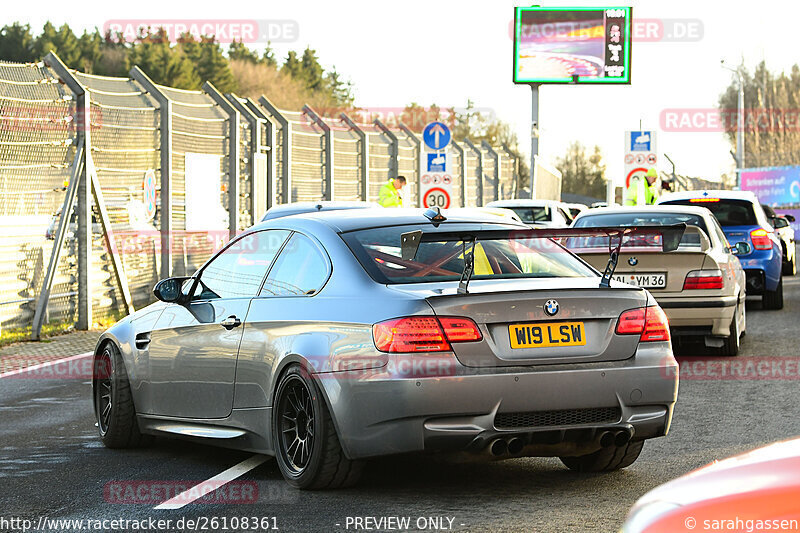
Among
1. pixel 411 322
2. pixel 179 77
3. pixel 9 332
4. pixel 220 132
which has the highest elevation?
pixel 179 77

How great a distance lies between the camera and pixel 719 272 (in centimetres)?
1293

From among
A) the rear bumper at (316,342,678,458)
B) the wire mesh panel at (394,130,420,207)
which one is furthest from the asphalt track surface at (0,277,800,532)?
the wire mesh panel at (394,130,420,207)

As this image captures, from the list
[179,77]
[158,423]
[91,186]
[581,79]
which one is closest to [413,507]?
[158,423]

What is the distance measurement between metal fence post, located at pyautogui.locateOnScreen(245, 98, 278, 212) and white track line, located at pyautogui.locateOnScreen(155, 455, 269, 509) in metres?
18.0

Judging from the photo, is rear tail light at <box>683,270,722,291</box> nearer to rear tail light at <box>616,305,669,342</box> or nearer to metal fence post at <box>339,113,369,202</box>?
rear tail light at <box>616,305,669,342</box>

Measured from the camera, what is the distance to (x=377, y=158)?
3222 cm

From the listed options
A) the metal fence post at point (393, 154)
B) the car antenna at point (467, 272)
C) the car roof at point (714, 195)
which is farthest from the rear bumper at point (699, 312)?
the metal fence post at point (393, 154)

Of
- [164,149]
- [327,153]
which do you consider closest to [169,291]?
[164,149]

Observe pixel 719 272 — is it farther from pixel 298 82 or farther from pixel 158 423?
pixel 298 82

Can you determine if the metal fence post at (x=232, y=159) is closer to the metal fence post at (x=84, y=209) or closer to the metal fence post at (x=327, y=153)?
the metal fence post at (x=327, y=153)

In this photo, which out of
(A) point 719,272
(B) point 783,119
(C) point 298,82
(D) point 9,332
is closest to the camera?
(A) point 719,272

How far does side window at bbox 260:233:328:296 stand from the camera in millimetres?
6938

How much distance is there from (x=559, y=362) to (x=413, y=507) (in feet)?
3.09

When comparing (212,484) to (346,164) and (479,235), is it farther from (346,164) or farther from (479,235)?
(346,164)
